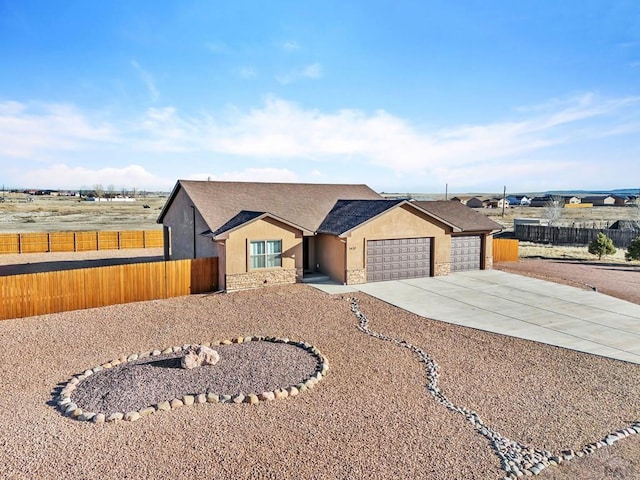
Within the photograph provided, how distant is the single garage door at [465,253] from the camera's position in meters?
23.3

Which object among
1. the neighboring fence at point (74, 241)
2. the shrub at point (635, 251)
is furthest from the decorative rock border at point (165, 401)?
the neighboring fence at point (74, 241)

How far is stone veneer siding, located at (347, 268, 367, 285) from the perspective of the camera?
1980 cm

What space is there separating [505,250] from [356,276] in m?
12.5

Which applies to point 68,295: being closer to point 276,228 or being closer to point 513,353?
point 276,228

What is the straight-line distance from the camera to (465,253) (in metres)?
23.6

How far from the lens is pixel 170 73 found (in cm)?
2194

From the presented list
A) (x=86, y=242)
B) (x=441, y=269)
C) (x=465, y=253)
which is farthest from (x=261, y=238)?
(x=86, y=242)

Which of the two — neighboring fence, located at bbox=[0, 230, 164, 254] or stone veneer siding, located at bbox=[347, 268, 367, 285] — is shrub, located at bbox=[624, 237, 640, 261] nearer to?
stone veneer siding, located at bbox=[347, 268, 367, 285]

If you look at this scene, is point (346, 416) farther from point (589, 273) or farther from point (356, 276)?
point (589, 273)

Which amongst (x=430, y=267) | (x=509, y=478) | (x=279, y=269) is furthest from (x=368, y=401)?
(x=430, y=267)

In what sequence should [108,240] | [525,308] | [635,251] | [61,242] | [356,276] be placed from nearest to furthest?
[525,308] < [356,276] < [635,251] < [61,242] < [108,240]

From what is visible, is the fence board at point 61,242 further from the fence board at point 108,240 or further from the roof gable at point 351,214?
the roof gable at point 351,214

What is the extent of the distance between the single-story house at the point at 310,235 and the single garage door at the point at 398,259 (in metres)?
0.05

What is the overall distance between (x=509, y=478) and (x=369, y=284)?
13844mm
